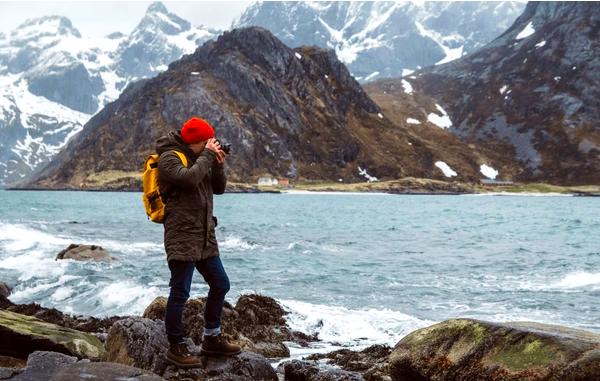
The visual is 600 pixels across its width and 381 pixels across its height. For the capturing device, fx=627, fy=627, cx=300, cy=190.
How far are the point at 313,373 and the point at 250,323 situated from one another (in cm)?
647

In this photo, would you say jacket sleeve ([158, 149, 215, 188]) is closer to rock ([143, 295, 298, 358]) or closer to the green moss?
the green moss

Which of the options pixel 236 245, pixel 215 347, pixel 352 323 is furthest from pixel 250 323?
pixel 236 245

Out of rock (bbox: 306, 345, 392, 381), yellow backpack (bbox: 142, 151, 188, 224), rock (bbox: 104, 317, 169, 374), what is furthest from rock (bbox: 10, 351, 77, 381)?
rock (bbox: 306, 345, 392, 381)

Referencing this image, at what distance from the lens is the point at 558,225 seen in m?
71.9

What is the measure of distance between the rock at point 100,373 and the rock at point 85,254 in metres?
26.8

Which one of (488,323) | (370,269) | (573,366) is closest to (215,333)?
(488,323)

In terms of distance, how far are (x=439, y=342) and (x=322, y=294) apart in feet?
51.4

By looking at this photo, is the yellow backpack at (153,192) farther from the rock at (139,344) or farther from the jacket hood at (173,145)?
the rock at (139,344)

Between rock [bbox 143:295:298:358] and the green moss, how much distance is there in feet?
18.9

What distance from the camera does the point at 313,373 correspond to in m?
10.6

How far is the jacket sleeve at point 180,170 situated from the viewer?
8.56 metres

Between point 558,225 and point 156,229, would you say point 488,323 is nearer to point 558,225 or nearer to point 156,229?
point 156,229

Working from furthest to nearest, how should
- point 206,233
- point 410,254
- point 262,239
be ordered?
point 262,239, point 410,254, point 206,233

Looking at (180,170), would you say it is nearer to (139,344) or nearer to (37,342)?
(139,344)
